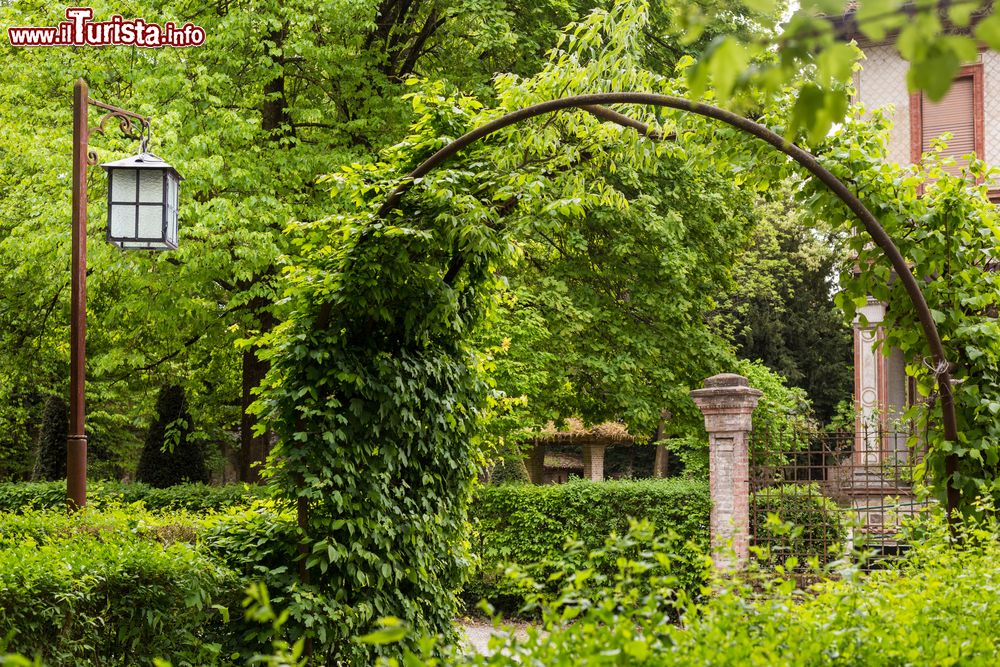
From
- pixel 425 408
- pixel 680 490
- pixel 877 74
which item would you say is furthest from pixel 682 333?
pixel 425 408

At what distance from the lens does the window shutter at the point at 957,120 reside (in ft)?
58.1

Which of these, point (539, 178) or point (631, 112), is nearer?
point (539, 178)

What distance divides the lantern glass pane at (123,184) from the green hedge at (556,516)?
6.10 m

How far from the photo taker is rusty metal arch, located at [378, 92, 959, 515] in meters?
6.11

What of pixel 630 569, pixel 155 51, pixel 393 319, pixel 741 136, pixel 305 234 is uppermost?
pixel 155 51

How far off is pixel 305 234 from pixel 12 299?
397 inches

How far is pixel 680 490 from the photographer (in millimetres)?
12648

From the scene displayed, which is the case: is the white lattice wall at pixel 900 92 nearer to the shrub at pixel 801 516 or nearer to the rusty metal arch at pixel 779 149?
the shrub at pixel 801 516

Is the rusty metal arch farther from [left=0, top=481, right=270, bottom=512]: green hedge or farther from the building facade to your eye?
the building facade

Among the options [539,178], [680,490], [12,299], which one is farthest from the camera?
[12,299]

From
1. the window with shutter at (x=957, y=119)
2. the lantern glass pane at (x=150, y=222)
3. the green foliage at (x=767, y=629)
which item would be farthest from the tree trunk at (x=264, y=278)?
the green foliage at (x=767, y=629)

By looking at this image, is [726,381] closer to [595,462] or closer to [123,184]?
[123,184]

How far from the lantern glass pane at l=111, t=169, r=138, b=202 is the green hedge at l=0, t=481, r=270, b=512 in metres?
5.53

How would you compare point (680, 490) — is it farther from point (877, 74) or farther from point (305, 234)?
point (877, 74)
